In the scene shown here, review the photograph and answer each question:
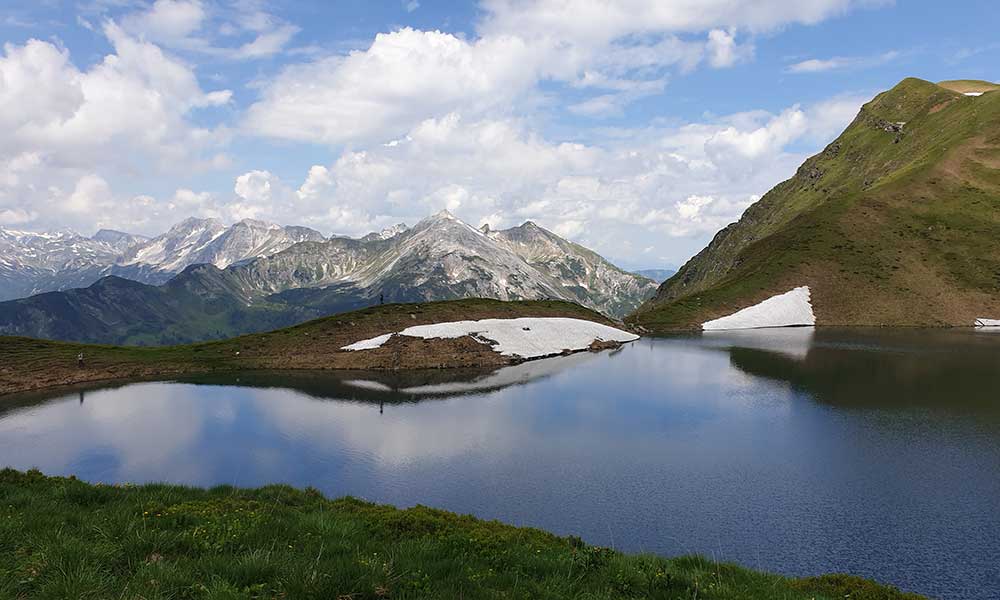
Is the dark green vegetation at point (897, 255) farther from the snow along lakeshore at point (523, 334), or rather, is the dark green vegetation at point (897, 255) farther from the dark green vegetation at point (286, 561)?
the dark green vegetation at point (286, 561)

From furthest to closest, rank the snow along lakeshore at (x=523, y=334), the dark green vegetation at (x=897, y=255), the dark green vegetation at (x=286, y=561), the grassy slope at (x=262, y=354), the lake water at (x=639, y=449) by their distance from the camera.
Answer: the dark green vegetation at (x=897, y=255), the snow along lakeshore at (x=523, y=334), the grassy slope at (x=262, y=354), the lake water at (x=639, y=449), the dark green vegetation at (x=286, y=561)

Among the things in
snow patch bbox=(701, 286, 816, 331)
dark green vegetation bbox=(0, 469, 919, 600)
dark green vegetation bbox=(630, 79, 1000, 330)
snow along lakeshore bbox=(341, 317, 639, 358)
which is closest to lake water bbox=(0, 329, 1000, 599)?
dark green vegetation bbox=(0, 469, 919, 600)

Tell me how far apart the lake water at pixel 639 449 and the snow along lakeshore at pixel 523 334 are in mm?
15621

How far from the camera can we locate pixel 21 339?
9388cm

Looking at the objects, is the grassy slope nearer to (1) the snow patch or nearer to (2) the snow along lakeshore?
(2) the snow along lakeshore

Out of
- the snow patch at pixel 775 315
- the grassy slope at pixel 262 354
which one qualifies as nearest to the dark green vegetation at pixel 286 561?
the grassy slope at pixel 262 354

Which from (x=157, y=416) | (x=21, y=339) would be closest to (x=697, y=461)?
(x=157, y=416)

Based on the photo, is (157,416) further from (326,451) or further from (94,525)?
(94,525)

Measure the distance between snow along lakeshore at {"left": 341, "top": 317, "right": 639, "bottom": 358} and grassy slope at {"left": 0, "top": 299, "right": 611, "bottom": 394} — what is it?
3277 millimetres

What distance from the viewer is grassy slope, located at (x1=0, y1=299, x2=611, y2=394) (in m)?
83.5

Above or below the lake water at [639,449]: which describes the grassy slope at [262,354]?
above

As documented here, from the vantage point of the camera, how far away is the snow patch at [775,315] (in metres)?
142

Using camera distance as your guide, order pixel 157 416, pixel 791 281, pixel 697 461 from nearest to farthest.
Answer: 1. pixel 697 461
2. pixel 157 416
3. pixel 791 281

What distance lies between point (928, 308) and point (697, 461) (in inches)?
5484
